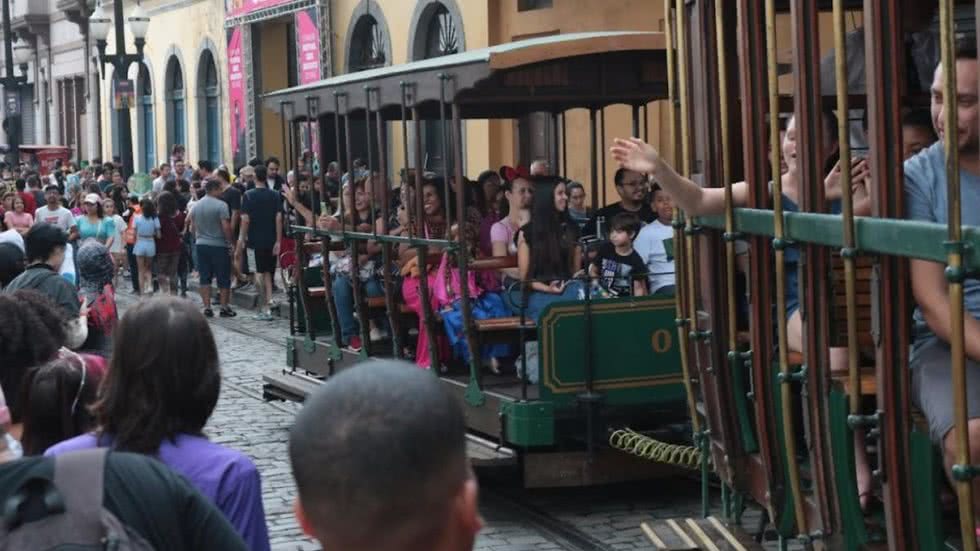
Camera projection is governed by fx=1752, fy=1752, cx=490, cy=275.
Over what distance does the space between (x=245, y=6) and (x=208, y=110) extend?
433cm

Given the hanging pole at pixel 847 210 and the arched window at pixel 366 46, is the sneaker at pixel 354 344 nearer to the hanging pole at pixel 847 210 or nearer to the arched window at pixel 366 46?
the hanging pole at pixel 847 210

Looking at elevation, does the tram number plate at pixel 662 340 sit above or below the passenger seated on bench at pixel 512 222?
below

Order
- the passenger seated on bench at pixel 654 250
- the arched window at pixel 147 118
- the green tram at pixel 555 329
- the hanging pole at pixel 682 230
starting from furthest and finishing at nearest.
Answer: the arched window at pixel 147 118 < the passenger seated on bench at pixel 654 250 < the green tram at pixel 555 329 < the hanging pole at pixel 682 230

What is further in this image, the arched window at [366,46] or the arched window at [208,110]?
the arched window at [208,110]

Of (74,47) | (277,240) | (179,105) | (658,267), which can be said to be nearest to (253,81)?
(179,105)

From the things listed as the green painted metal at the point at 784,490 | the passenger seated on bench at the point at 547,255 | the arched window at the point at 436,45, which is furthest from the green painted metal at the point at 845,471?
the arched window at the point at 436,45

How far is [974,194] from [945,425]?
571mm

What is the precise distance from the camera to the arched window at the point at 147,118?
38.5m

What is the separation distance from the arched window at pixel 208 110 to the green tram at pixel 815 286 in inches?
1104

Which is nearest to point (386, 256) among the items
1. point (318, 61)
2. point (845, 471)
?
point (845, 471)

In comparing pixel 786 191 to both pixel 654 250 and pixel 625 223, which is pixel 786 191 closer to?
pixel 625 223

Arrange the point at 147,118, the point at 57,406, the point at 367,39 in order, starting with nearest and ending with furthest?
the point at 57,406, the point at 367,39, the point at 147,118

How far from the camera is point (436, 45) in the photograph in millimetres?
23969

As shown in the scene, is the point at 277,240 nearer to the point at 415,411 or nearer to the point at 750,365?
the point at 750,365
